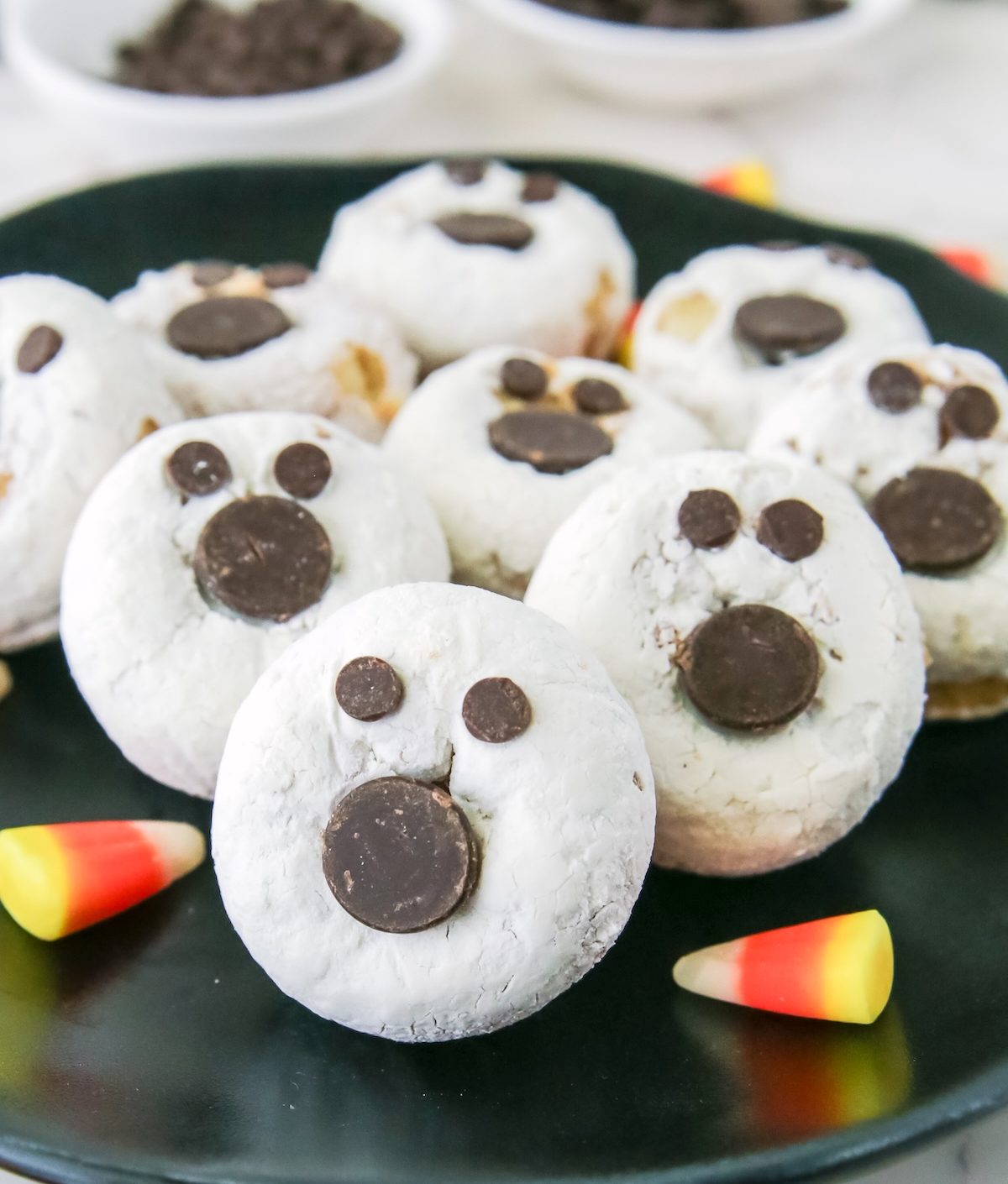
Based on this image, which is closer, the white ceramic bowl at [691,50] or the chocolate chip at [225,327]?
the chocolate chip at [225,327]

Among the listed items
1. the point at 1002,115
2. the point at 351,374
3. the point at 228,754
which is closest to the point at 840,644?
the point at 228,754

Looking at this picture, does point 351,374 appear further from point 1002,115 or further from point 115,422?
point 1002,115

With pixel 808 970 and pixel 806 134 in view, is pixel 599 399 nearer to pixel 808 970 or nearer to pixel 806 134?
pixel 808 970

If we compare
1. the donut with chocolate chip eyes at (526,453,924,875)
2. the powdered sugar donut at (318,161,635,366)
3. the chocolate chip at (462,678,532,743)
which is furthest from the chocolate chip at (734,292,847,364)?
the chocolate chip at (462,678,532,743)

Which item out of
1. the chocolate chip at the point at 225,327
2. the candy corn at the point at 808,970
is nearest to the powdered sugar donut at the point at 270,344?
the chocolate chip at the point at 225,327

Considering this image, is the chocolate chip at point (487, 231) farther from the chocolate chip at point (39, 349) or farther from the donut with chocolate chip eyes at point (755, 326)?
the chocolate chip at point (39, 349)

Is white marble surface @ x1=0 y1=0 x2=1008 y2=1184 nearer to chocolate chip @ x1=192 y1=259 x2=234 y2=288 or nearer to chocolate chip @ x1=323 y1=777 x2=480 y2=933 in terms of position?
chocolate chip @ x1=192 y1=259 x2=234 y2=288

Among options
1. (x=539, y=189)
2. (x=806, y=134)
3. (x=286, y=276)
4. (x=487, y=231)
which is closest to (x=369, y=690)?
(x=286, y=276)
